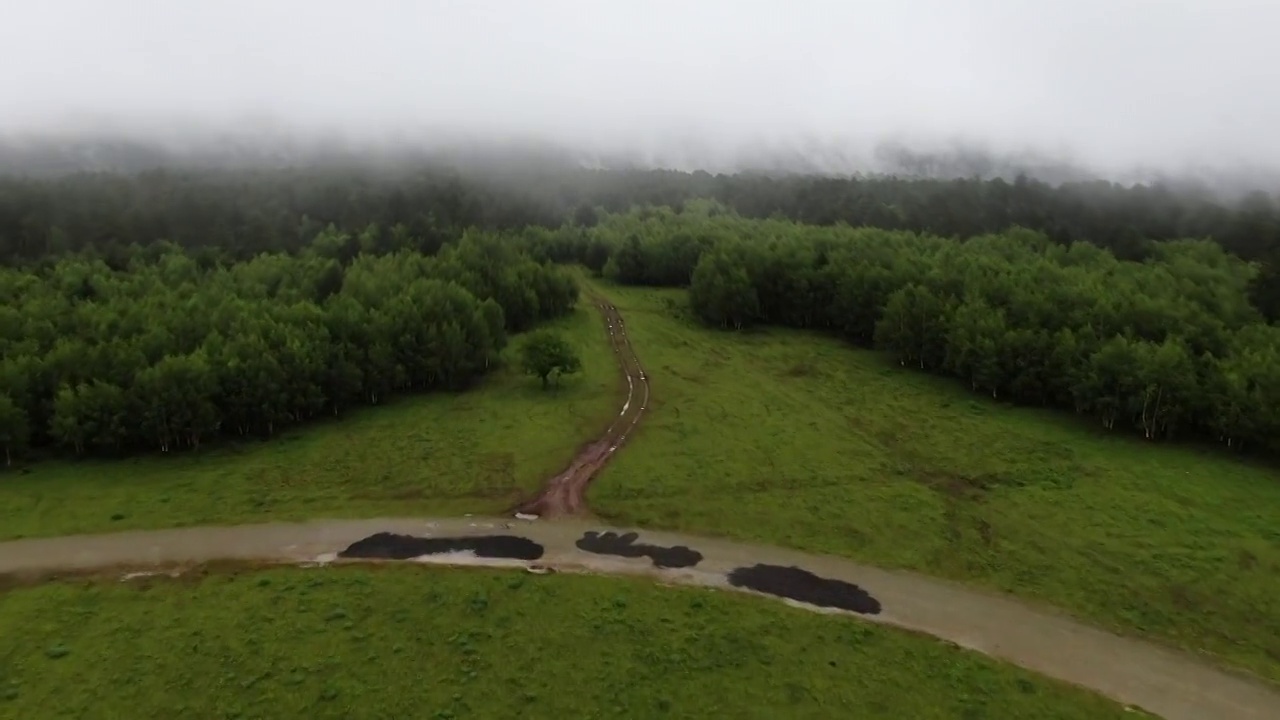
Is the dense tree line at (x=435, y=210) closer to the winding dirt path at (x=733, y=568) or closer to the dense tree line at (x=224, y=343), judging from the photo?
the dense tree line at (x=224, y=343)

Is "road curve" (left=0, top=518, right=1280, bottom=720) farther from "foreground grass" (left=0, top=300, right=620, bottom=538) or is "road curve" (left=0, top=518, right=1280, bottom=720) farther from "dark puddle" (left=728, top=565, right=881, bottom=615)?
"foreground grass" (left=0, top=300, right=620, bottom=538)

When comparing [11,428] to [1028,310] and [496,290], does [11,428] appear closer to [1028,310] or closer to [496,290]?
[496,290]

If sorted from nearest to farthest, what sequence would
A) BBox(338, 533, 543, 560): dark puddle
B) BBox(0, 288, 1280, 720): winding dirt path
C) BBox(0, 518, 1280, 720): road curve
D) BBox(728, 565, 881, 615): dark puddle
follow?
BBox(0, 518, 1280, 720): road curve, BBox(0, 288, 1280, 720): winding dirt path, BBox(728, 565, 881, 615): dark puddle, BBox(338, 533, 543, 560): dark puddle

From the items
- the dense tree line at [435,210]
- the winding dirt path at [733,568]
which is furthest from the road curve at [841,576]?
the dense tree line at [435,210]

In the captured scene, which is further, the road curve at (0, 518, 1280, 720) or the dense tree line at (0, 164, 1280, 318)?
the dense tree line at (0, 164, 1280, 318)

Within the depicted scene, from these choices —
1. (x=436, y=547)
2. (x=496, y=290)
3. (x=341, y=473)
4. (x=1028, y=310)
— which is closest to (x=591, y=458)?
(x=436, y=547)

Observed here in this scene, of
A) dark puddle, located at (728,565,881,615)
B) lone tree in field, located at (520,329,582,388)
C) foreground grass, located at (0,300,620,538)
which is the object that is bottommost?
foreground grass, located at (0,300,620,538)

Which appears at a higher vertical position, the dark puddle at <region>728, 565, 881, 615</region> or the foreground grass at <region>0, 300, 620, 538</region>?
the dark puddle at <region>728, 565, 881, 615</region>

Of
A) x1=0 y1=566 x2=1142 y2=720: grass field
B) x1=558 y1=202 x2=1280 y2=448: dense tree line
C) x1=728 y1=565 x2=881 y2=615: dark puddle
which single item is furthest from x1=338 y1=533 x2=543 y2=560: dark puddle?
x1=558 y1=202 x2=1280 y2=448: dense tree line
